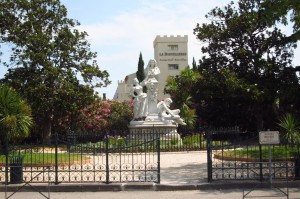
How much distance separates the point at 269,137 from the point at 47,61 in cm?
2150

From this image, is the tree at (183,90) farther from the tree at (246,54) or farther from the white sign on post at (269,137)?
the white sign on post at (269,137)

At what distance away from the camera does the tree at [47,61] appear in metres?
29.8

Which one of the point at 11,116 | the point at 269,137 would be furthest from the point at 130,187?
the point at 11,116

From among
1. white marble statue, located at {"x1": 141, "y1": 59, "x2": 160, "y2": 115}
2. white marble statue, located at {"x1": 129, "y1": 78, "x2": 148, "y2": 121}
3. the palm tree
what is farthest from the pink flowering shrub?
the palm tree

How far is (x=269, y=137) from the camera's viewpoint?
11.5 m

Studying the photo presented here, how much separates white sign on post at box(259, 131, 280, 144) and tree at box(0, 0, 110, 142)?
20315 mm

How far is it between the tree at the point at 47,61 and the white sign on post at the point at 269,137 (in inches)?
800

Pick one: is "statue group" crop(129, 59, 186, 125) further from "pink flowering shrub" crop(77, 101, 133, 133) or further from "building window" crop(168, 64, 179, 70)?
"building window" crop(168, 64, 179, 70)

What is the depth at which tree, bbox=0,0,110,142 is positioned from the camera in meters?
29.8

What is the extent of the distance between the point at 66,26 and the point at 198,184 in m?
22.4

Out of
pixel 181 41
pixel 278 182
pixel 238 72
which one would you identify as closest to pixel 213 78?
pixel 238 72

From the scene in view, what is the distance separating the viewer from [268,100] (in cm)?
3108

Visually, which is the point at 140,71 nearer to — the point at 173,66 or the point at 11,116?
the point at 173,66

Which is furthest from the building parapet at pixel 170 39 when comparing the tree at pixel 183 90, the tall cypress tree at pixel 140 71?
the tree at pixel 183 90
